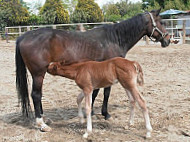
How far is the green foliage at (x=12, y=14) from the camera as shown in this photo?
87.0 feet

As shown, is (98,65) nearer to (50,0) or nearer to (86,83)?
(86,83)

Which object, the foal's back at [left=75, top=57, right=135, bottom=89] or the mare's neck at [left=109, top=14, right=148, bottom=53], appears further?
the mare's neck at [left=109, top=14, right=148, bottom=53]

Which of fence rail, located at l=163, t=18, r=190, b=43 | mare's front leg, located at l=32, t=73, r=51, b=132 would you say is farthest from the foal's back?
fence rail, located at l=163, t=18, r=190, b=43

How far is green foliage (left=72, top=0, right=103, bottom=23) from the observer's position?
94.3ft

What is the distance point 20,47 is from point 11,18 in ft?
83.1

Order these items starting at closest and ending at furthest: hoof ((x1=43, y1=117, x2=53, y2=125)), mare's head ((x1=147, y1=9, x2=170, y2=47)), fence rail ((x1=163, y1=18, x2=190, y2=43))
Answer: hoof ((x1=43, y1=117, x2=53, y2=125)) < mare's head ((x1=147, y1=9, x2=170, y2=47)) < fence rail ((x1=163, y1=18, x2=190, y2=43))

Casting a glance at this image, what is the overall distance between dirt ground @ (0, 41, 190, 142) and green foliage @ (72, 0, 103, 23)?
23069mm

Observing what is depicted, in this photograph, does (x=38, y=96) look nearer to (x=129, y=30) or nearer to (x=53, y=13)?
(x=129, y=30)

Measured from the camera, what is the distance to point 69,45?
11.7 ft

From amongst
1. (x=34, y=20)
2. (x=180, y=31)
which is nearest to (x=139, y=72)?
(x=180, y=31)

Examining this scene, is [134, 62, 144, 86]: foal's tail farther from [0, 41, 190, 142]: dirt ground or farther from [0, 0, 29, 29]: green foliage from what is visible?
[0, 0, 29, 29]: green foliage

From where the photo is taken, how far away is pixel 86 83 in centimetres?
325

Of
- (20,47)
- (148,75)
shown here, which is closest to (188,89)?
(148,75)

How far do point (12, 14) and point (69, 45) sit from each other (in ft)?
83.8
